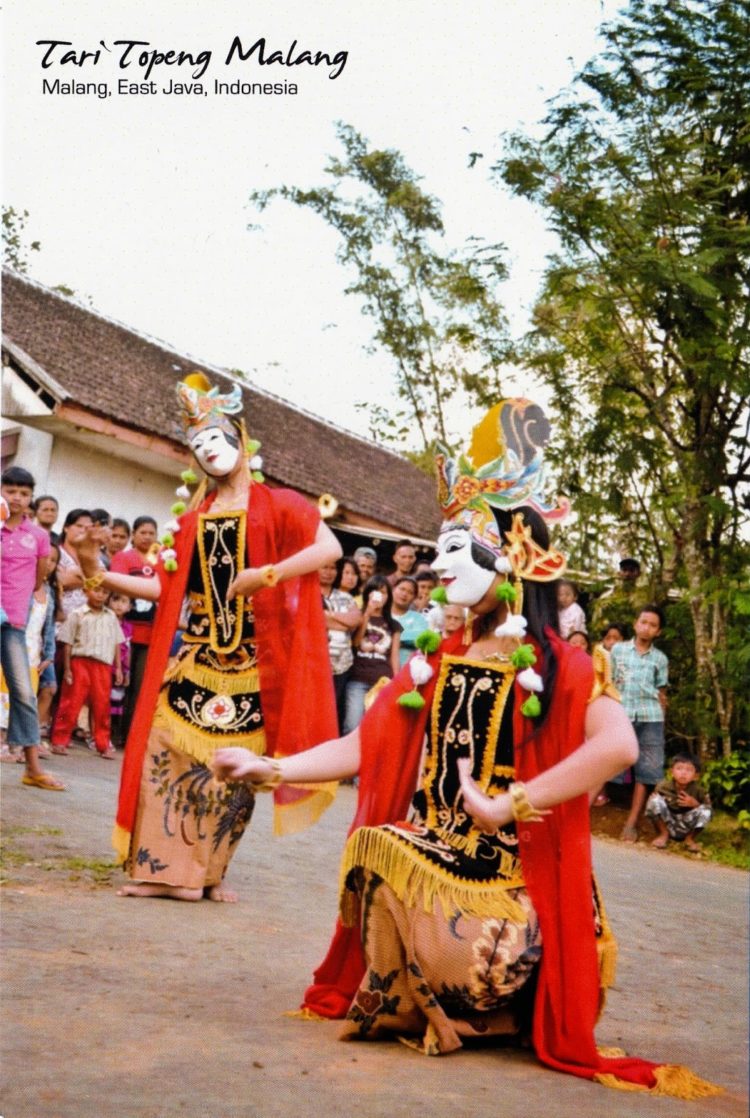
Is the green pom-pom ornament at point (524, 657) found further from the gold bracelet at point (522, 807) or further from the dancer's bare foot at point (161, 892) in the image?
the dancer's bare foot at point (161, 892)

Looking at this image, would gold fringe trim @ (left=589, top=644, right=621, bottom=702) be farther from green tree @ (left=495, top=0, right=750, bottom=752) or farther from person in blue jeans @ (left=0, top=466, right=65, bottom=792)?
person in blue jeans @ (left=0, top=466, right=65, bottom=792)

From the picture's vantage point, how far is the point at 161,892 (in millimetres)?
4996

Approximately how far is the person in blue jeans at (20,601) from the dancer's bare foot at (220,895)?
214cm

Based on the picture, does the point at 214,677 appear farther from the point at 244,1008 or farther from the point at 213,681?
the point at 244,1008

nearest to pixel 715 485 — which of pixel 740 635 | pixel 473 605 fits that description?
pixel 740 635

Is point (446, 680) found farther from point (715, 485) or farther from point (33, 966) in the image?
point (715, 485)

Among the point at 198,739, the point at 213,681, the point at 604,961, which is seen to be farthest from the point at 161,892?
the point at 604,961

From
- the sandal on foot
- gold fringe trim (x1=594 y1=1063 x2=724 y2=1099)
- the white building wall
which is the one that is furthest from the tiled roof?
gold fringe trim (x1=594 y1=1063 x2=724 y2=1099)

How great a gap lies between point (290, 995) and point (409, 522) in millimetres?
14759

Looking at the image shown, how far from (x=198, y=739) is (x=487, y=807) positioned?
2.09 meters

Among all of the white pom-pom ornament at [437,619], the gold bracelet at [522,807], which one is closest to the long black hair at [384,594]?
the white pom-pom ornament at [437,619]

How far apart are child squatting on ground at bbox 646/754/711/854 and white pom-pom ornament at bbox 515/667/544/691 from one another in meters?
5.58

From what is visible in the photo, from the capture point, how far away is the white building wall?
1404cm

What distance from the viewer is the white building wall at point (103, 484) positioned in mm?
14039
